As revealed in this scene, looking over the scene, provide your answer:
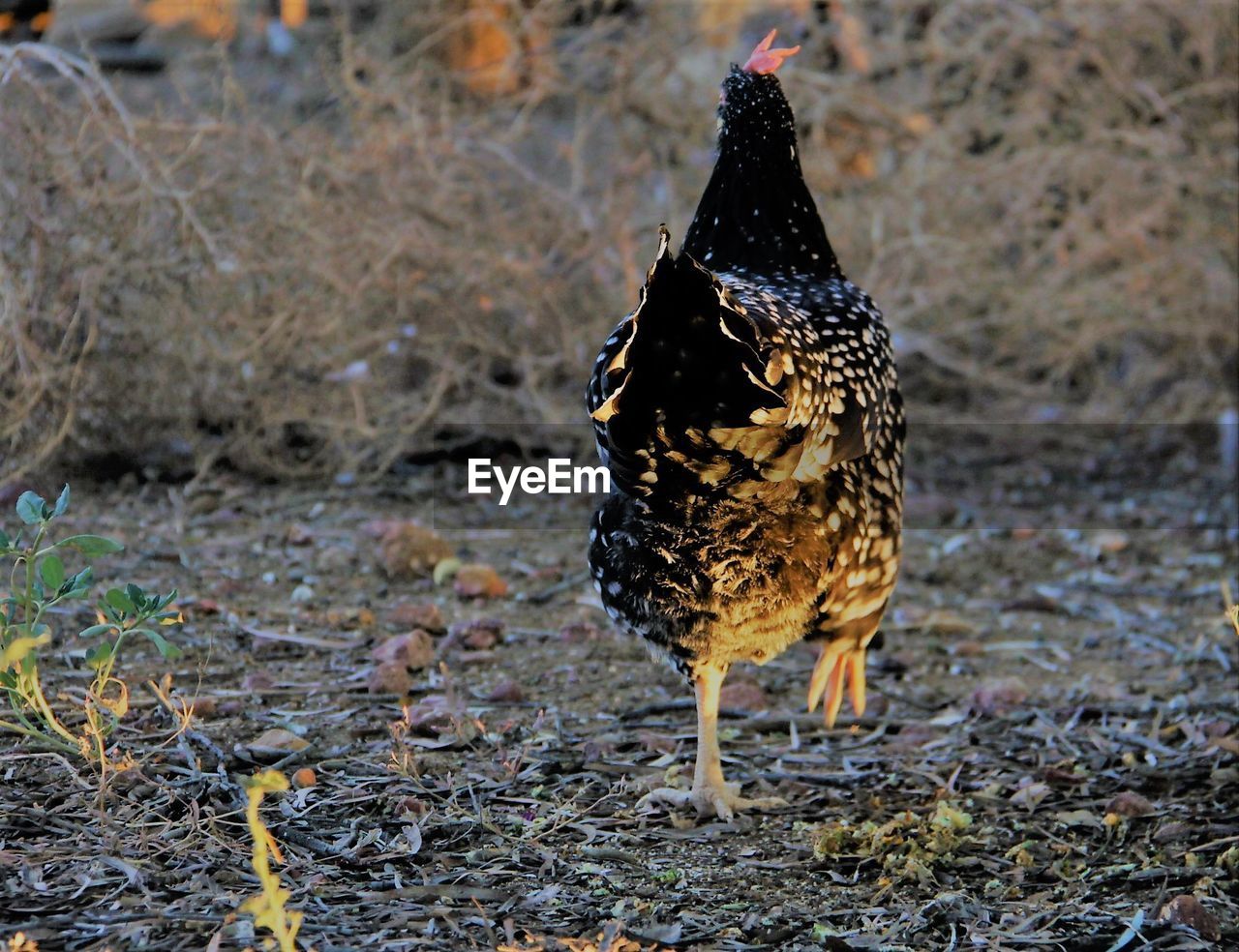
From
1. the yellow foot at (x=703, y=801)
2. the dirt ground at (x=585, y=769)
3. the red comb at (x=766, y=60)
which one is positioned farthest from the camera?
the red comb at (x=766, y=60)

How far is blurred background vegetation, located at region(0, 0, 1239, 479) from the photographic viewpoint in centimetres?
391

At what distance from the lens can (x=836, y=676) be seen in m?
3.22

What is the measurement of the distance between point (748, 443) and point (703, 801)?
790 mm

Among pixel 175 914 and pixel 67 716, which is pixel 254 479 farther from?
pixel 175 914

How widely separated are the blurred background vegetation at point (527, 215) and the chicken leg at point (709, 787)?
194cm

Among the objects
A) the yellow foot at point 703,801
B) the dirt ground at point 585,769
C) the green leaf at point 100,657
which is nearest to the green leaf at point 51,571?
the green leaf at point 100,657

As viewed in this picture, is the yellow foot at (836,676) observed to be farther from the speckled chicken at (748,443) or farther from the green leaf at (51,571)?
the green leaf at (51,571)

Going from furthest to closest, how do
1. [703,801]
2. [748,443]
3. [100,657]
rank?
[703,801] → [748,443] → [100,657]

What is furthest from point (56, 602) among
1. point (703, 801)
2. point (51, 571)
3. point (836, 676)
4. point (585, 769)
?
point (836, 676)

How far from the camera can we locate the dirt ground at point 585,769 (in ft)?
7.11

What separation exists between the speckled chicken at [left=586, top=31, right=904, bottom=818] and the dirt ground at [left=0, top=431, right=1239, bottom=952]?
0.87ft

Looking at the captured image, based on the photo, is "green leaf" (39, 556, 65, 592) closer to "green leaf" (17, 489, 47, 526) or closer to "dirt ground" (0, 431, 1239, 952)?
"green leaf" (17, 489, 47, 526)

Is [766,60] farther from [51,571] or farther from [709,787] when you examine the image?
[51,571]

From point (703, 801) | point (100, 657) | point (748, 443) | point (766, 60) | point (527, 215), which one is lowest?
point (703, 801)
